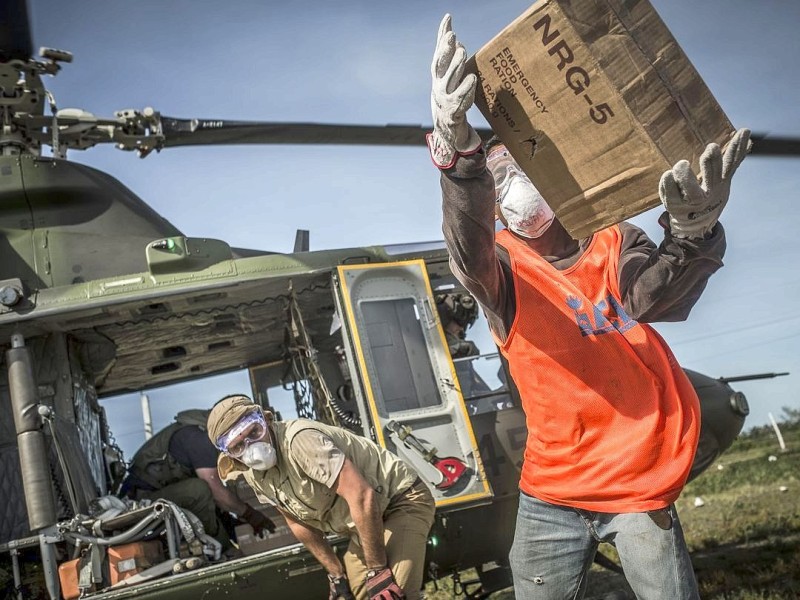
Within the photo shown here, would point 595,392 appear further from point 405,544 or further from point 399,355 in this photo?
point 399,355

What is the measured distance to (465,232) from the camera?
2.27m

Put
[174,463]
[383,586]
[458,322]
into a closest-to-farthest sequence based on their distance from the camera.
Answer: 1. [383,586]
2. [458,322]
3. [174,463]

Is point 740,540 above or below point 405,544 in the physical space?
below

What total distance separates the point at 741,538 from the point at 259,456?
5.63m

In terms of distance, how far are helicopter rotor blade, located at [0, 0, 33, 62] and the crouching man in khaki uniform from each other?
3550mm

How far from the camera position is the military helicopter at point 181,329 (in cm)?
506

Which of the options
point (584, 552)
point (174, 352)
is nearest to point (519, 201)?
point (584, 552)

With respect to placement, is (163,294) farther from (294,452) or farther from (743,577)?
(743,577)

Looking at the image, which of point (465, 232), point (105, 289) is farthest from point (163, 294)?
point (465, 232)

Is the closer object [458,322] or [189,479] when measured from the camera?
[189,479]

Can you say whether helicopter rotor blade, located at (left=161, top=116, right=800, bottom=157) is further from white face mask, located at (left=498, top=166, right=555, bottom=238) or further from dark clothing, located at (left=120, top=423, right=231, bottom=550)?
white face mask, located at (left=498, top=166, right=555, bottom=238)

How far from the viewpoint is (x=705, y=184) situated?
82.0 inches

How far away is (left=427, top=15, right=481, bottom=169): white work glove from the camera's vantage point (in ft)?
6.79

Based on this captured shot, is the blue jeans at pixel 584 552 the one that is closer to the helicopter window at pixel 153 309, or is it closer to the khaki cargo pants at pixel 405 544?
the khaki cargo pants at pixel 405 544
